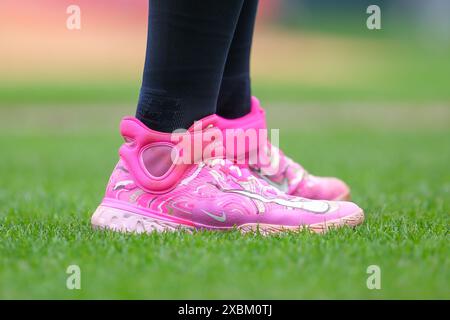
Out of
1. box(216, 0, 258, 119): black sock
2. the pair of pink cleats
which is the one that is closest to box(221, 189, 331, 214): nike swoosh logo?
the pair of pink cleats

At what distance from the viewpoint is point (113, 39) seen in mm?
16078

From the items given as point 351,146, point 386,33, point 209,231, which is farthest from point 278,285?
point 386,33

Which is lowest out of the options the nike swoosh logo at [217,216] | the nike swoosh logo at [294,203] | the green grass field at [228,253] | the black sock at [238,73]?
the green grass field at [228,253]

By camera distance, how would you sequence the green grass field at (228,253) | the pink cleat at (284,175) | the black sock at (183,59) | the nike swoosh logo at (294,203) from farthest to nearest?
the pink cleat at (284,175) → the nike swoosh logo at (294,203) → the black sock at (183,59) → the green grass field at (228,253)

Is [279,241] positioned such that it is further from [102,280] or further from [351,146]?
[351,146]

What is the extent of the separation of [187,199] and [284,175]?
0.47 meters

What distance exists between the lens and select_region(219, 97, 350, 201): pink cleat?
1.90 meters

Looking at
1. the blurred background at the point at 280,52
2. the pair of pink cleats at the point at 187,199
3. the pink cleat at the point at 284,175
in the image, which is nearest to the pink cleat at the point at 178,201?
the pair of pink cleats at the point at 187,199

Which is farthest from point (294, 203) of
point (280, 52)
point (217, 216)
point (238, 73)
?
point (280, 52)

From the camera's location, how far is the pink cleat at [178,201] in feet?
5.30

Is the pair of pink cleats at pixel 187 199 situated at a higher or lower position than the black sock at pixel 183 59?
lower

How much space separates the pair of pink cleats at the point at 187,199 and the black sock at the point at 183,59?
41 mm

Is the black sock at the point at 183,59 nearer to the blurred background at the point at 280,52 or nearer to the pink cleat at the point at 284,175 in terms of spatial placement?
the pink cleat at the point at 284,175

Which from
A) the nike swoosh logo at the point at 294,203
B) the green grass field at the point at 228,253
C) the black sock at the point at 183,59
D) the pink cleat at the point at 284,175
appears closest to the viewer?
the green grass field at the point at 228,253
